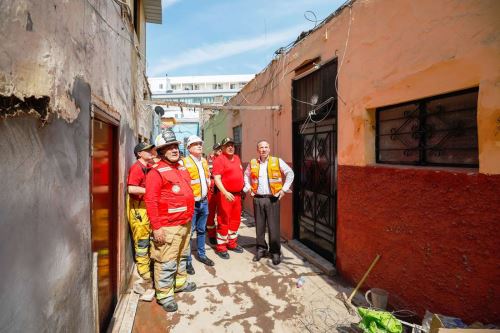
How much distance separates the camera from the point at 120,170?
358 centimetres

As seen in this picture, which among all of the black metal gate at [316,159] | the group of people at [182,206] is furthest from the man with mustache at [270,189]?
the black metal gate at [316,159]

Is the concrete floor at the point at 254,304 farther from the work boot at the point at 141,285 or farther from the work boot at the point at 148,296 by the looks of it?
the work boot at the point at 141,285

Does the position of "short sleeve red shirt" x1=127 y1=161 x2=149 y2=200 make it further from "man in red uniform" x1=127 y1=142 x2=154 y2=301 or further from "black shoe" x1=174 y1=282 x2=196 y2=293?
"black shoe" x1=174 y1=282 x2=196 y2=293

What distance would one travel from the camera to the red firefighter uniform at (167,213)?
3227mm

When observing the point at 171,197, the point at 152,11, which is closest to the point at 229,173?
the point at 171,197

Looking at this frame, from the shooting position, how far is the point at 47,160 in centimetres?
150

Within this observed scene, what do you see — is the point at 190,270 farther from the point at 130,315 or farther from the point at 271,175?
the point at 271,175

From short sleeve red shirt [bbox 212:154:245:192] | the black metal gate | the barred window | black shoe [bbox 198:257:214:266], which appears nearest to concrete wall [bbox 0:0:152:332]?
black shoe [bbox 198:257:214:266]

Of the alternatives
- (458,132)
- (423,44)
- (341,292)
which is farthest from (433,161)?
(341,292)

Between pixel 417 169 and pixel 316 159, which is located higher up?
pixel 316 159

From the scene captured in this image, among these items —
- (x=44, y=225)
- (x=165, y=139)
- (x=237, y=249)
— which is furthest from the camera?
(x=237, y=249)

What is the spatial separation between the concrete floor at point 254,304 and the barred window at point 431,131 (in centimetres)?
185

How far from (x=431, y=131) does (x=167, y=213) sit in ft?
9.38

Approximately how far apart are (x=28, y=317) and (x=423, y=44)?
348 centimetres
